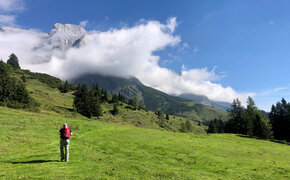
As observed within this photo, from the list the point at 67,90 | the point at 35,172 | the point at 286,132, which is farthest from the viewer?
the point at 67,90

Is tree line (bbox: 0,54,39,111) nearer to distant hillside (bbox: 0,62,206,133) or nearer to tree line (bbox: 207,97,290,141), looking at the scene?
distant hillside (bbox: 0,62,206,133)

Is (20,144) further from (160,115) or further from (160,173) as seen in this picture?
(160,115)

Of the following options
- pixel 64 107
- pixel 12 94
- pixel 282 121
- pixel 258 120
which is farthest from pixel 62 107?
pixel 282 121

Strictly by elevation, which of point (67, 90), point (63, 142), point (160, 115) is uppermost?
point (67, 90)

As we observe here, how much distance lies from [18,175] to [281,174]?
28.2m

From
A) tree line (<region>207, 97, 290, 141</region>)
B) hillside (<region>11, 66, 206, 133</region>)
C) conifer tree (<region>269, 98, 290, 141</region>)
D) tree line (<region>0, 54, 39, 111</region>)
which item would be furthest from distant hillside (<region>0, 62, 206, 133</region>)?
conifer tree (<region>269, 98, 290, 141</region>)

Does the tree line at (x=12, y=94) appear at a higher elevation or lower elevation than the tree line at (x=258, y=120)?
higher

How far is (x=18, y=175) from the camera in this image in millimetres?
11195

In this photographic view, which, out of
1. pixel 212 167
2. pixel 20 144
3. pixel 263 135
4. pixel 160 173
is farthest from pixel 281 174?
pixel 263 135

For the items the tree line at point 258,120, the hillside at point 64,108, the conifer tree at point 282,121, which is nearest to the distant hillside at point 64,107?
the hillside at point 64,108

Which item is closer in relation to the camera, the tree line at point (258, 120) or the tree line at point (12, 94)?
the tree line at point (12, 94)

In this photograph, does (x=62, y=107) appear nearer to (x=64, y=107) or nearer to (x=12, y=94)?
(x=64, y=107)

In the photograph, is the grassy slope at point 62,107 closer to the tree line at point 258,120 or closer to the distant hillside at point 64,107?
the distant hillside at point 64,107

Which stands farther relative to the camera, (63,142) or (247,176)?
(247,176)
